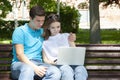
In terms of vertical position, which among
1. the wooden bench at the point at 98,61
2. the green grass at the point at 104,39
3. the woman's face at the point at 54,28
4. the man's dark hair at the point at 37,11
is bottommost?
the green grass at the point at 104,39

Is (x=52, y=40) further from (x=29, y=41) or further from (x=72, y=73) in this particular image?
(x=72, y=73)

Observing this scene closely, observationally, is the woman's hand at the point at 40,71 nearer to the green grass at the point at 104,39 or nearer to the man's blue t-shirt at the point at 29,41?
the man's blue t-shirt at the point at 29,41

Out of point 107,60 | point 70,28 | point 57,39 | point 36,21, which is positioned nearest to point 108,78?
point 107,60

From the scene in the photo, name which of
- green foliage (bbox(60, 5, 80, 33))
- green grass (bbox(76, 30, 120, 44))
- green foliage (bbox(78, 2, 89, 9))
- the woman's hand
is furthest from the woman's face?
green foliage (bbox(78, 2, 89, 9))

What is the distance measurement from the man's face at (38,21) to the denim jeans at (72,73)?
58 centimetres

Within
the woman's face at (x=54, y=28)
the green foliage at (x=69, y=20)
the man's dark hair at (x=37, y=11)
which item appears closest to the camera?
the man's dark hair at (x=37, y=11)

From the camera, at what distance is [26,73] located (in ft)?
18.1

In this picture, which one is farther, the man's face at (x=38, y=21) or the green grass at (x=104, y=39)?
the green grass at (x=104, y=39)

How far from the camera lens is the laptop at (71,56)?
228 inches


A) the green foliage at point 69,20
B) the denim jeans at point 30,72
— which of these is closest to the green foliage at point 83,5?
the green foliage at point 69,20

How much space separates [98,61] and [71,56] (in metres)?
0.91

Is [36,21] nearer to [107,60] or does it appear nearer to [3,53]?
[3,53]

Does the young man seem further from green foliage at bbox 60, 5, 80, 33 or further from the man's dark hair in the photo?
green foliage at bbox 60, 5, 80, 33

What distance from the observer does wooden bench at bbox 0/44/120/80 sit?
646cm
